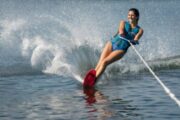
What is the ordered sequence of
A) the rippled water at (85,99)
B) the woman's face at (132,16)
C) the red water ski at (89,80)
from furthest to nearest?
1. the red water ski at (89,80)
2. the woman's face at (132,16)
3. the rippled water at (85,99)

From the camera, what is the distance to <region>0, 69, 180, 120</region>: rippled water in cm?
954

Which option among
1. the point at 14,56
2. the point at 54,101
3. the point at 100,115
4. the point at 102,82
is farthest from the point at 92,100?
the point at 14,56

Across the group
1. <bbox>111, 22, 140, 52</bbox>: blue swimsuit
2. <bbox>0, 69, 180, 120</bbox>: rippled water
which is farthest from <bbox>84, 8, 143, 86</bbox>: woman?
<bbox>0, 69, 180, 120</bbox>: rippled water

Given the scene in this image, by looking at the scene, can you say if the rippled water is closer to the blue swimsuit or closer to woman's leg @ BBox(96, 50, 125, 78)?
woman's leg @ BBox(96, 50, 125, 78)

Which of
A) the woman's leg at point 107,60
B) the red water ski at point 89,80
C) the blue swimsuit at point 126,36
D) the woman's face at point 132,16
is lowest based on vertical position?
the red water ski at point 89,80

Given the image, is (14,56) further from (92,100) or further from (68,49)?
(92,100)

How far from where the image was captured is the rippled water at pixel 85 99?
9.54m

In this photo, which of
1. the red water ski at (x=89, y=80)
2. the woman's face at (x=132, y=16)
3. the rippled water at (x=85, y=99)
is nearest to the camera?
the rippled water at (x=85, y=99)

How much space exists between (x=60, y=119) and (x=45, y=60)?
5945mm

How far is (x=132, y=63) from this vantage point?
15.9 meters

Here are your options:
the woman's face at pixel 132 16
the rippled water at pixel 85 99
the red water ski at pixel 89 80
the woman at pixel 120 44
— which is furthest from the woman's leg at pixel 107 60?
the woman's face at pixel 132 16

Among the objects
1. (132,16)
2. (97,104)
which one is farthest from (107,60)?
(97,104)

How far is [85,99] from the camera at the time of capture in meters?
10.9

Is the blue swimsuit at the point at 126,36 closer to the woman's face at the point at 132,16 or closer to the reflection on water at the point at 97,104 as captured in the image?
the woman's face at the point at 132,16
